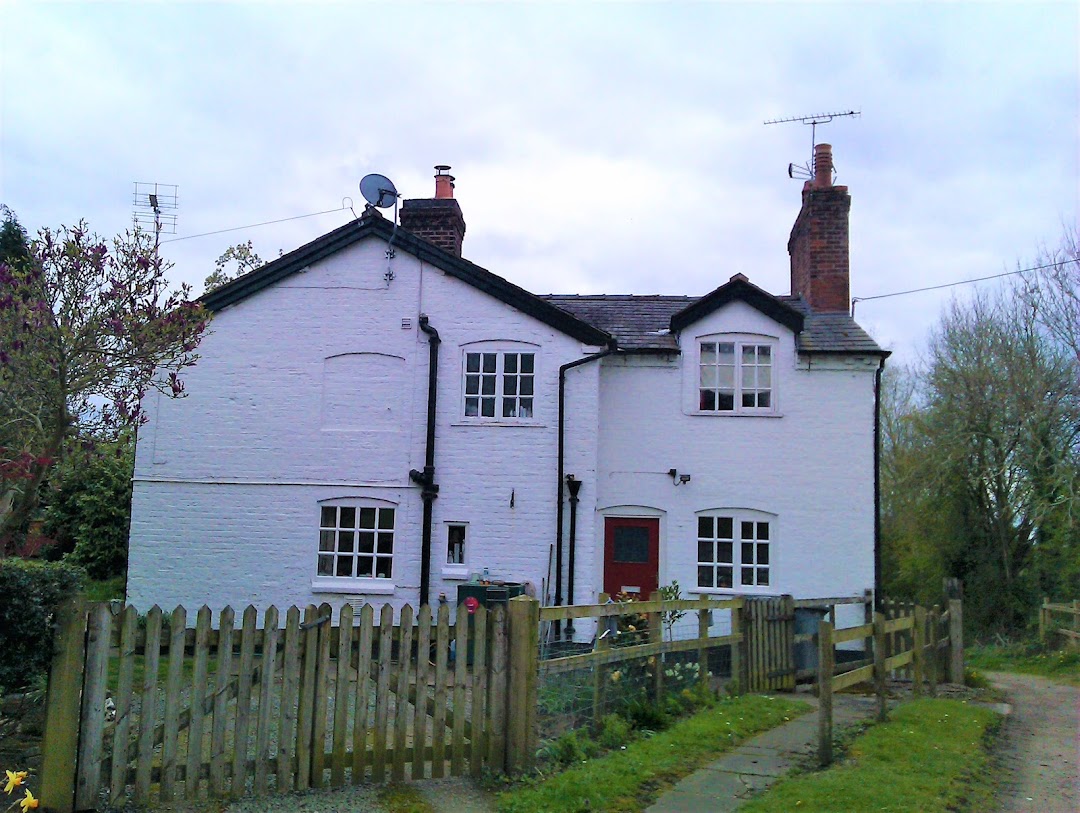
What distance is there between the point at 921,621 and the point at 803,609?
220 cm

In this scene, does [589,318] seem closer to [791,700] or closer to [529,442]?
[529,442]

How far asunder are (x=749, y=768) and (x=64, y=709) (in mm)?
5235

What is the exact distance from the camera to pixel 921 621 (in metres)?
11.6

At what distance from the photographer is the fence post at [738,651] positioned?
11.2 m

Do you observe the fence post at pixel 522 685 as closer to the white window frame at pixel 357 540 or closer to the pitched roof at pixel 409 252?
the white window frame at pixel 357 540

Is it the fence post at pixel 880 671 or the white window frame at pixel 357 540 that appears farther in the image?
the white window frame at pixel 357 540

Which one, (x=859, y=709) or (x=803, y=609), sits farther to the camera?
(x=803, y=609)

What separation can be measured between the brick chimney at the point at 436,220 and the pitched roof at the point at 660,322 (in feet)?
8.68

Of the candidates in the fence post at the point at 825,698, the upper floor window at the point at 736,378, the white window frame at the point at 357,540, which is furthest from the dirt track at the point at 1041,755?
the white window frame at the point at 357,540

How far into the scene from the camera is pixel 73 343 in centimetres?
717

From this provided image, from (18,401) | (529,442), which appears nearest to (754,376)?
(529,442)

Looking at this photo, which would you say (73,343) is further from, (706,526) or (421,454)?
(706,526)

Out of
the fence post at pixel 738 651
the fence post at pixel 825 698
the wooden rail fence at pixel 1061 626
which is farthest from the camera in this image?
the wooden rail fence at pixel 1061 626

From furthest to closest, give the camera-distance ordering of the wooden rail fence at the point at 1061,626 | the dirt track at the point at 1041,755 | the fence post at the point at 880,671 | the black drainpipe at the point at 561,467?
the wooden rail fence at the point at 1061,626 → the black drainpipe at the point at 561,467 → the fence post at the point at 880,671 → the dirt track at the point at 1041,755
